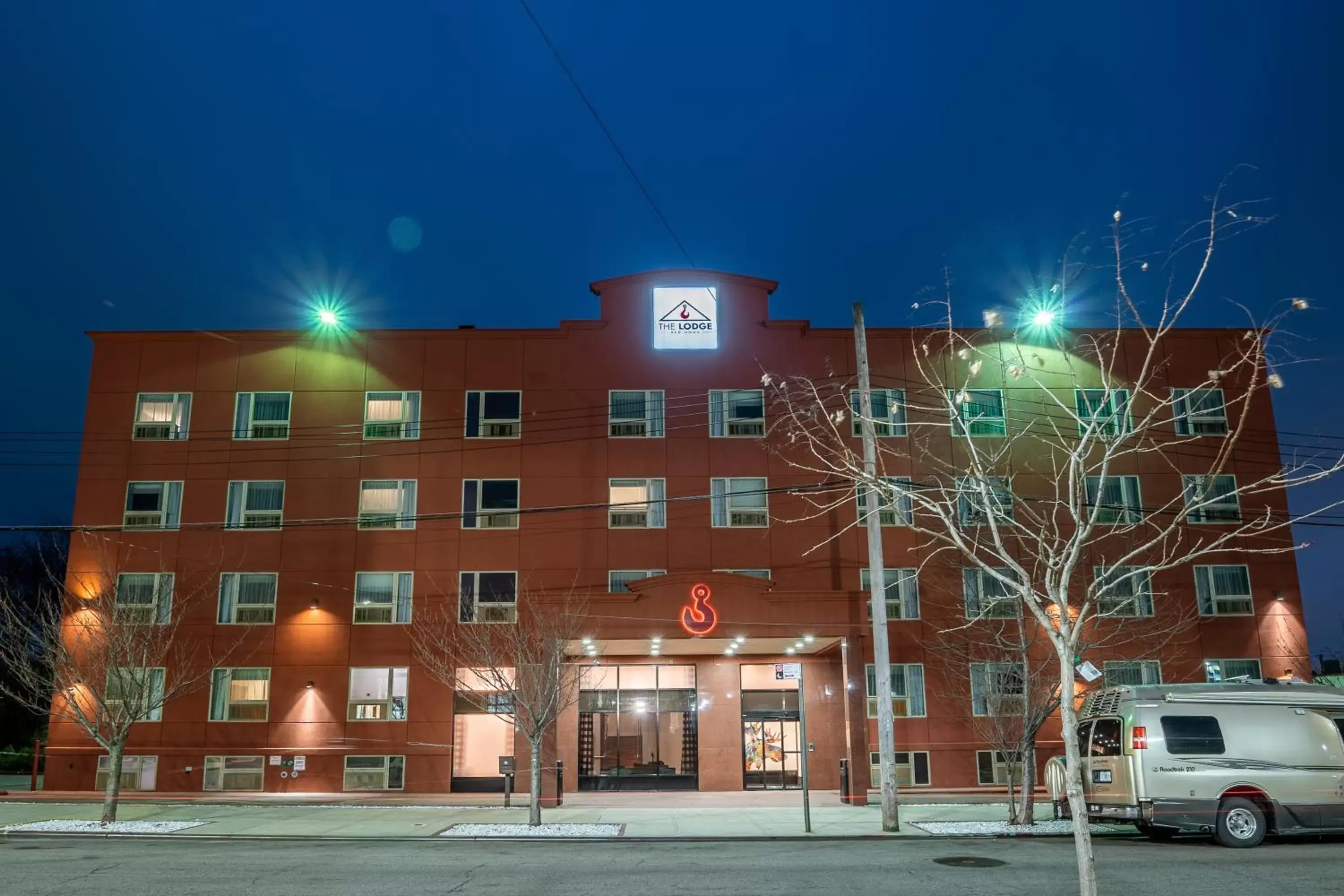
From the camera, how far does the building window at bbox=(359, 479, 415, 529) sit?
1223 inches

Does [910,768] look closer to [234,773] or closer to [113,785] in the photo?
[234,773]

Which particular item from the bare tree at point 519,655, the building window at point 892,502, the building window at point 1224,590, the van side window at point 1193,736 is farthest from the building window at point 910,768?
the van side window at point 1193,736

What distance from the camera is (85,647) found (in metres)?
24.8

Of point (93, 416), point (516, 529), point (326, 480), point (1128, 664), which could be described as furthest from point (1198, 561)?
point (93, 416)

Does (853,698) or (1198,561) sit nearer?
(853,698)

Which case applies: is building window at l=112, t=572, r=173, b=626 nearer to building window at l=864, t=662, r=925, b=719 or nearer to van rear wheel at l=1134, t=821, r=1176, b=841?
building window at l=864, t=662, r=925, b=719

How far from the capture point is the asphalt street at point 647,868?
43.0 feet

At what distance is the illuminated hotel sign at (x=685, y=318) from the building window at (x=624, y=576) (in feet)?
22.5

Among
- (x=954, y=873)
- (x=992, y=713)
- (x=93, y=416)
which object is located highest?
(x=93, y=416)

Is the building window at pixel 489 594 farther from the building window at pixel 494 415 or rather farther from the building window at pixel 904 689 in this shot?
the building window at pixel 904 689

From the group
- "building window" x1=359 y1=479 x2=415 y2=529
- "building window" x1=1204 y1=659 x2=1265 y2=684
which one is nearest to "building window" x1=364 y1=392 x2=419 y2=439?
"building window" x1=359 y1=479 x2=415 y2=529

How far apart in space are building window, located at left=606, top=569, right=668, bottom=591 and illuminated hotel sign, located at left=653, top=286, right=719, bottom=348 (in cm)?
687

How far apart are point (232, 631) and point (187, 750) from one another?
3.39 metres

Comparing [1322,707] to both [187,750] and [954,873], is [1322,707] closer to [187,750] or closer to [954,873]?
[954,873]
